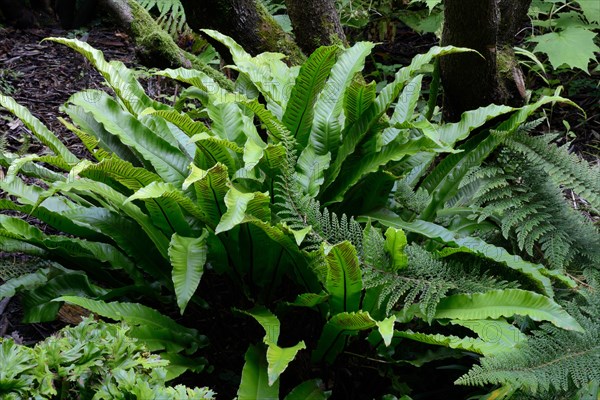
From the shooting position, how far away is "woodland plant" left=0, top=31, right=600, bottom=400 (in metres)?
2.26

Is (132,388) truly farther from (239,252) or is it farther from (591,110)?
(591,110)

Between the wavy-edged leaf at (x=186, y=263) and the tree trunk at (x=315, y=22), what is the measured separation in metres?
1.89

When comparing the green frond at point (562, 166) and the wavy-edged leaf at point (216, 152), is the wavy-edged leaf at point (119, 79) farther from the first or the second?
the green frond at point (562, 166)

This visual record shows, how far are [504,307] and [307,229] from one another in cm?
72

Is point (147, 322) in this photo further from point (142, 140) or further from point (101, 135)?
point (101, 135)

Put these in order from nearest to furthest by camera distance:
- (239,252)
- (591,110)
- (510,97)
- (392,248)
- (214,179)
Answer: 1. (392,248)
2. (214,179)
3. (239,252)
4. (510,97)
5. (591,110)

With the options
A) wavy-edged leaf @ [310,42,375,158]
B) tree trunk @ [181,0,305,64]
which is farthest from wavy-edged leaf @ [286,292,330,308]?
tree trunk @ [181,0,305,64]

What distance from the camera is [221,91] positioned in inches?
118

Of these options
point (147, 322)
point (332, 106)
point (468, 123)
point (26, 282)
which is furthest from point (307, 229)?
point (26, 282)

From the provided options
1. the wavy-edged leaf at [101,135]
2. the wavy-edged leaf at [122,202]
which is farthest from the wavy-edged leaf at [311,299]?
the wavy-edged leaf at [101,135]

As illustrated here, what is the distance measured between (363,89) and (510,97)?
38.0 inches

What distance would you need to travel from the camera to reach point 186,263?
94.5 inches

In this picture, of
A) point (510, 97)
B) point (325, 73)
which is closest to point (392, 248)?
point (325, 73)

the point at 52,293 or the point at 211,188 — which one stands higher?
the point at 211,188
